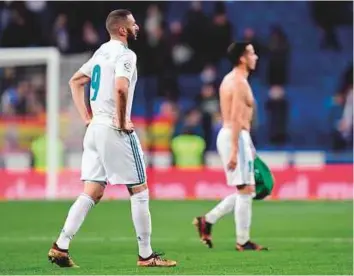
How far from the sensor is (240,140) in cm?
1125

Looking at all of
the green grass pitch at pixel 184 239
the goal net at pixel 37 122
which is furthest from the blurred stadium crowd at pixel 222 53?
the green grass pitch at pixel 184 239

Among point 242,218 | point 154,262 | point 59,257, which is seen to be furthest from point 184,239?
point 59,257

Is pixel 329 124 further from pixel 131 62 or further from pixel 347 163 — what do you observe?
pixel 131 62

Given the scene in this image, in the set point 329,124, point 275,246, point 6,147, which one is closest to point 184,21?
point 329,124

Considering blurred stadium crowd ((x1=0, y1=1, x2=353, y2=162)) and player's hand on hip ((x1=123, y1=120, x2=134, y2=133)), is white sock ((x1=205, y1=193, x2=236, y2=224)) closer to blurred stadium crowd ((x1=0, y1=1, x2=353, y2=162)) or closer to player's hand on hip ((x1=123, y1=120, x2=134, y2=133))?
player's hand on hip ((x1=123, y1=120, x2=134, y2=133))

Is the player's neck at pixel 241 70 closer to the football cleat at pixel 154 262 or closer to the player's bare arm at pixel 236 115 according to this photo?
the player's bare arm at pixel 236 115

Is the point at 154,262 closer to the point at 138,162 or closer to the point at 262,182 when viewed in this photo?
the point at 138,162

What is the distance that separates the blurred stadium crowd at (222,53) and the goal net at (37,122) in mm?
2060

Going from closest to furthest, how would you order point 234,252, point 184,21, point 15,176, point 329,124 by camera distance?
1. point 234,252
2. point 15,176
3. point 329,124
4. point 184,21

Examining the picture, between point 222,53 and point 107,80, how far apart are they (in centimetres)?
1464

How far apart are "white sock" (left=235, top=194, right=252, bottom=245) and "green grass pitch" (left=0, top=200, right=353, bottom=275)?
21cm

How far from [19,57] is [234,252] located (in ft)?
34.6

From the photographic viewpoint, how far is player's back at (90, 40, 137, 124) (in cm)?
919

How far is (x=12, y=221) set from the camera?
48.5 feet
